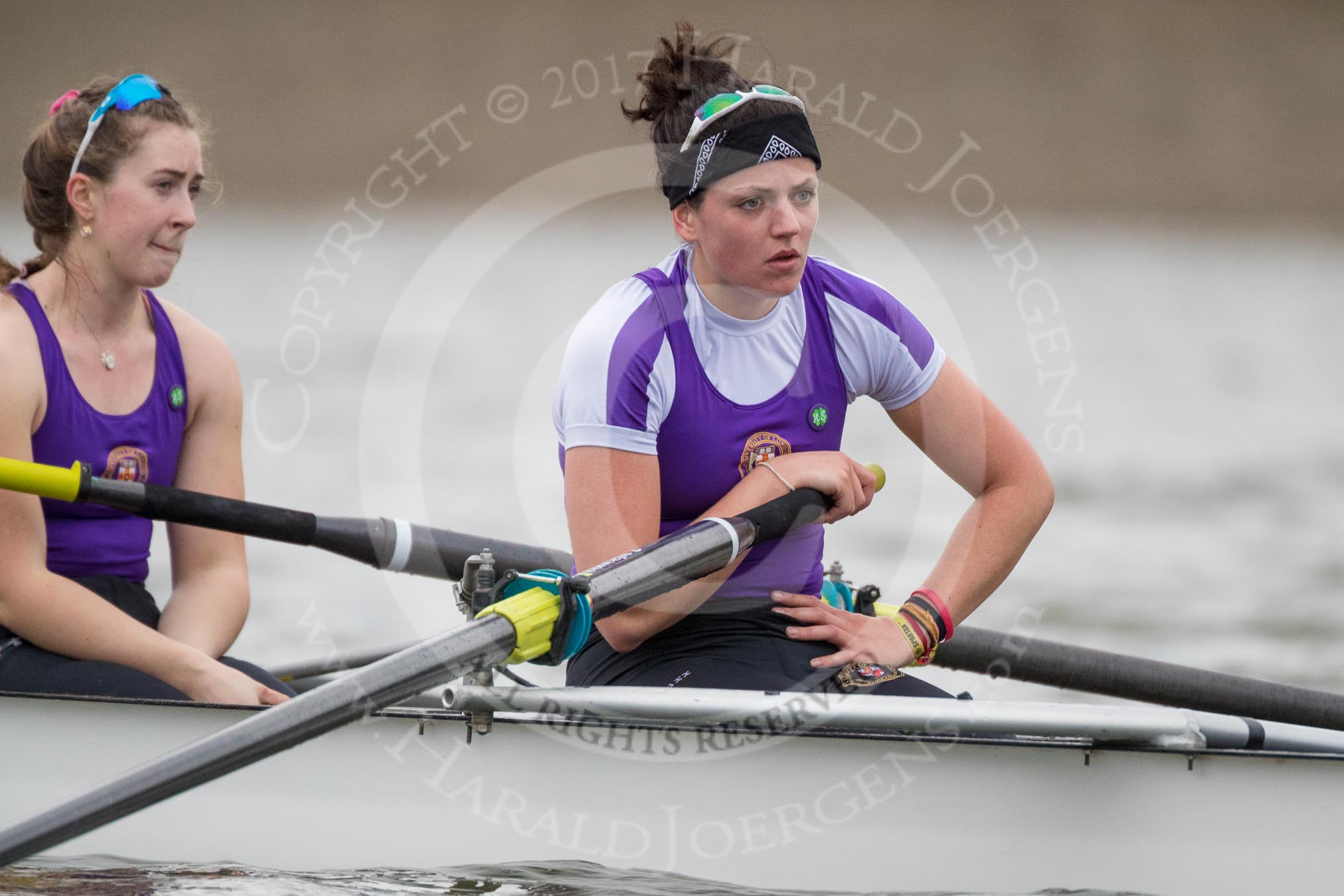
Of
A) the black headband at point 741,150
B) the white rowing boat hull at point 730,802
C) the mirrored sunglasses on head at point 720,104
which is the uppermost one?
the mirrored sunglasses on head at point 720,104

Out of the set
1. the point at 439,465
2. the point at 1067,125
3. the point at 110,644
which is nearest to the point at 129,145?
the point at 110,644

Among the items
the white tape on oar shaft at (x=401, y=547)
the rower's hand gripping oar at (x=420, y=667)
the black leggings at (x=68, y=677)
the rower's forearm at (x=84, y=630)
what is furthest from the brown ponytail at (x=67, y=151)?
the rower's hand gripping oar at (x=420, y=667)

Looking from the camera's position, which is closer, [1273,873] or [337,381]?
[1273,873]

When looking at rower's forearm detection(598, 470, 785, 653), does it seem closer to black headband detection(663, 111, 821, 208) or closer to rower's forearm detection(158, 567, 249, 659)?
black headband detection(663, 111, 821, 208)

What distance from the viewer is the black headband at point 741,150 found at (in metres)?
2.58

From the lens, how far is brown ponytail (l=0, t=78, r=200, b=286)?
2930mm

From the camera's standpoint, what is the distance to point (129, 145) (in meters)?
2.93

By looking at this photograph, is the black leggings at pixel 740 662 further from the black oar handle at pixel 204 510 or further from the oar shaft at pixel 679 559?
the black oar handle at pixel 204 510

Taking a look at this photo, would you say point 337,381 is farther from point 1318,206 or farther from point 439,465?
point 1318,206

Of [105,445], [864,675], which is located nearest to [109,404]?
[105,445]

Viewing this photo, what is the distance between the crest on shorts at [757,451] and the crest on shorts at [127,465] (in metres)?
1.26

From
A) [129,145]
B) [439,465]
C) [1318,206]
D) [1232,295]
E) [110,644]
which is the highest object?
[1318,206]

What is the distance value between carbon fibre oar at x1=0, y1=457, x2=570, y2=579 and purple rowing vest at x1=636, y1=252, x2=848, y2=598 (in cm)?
72

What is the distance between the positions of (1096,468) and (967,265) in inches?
303
